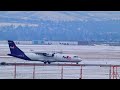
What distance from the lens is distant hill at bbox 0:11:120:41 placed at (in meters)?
6.80

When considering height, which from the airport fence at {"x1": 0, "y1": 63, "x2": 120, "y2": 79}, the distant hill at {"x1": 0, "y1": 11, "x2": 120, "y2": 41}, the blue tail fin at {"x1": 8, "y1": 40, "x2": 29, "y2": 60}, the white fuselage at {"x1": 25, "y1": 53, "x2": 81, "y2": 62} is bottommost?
the airport fence at {"x1": 0, "y1": 63, "x2": 120, "y2": 79}

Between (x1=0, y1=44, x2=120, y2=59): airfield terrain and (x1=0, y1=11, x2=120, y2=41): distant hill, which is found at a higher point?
(x1=0, y1=11, x2=120, y2=41): distant hill

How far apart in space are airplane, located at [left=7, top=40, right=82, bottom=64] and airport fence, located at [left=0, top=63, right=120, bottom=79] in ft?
0.45

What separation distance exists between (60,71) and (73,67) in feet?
1.48

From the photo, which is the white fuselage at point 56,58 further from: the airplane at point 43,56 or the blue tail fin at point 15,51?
the blue tail fin at point 15,51

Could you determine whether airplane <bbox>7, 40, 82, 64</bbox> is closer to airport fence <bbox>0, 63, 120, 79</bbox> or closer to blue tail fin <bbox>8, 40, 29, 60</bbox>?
blue tail fin <bbox>8, 40, 29, 60</bbox>

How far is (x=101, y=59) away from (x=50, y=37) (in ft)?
4.25

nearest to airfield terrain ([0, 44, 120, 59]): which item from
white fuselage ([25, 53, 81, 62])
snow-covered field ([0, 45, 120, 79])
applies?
snow-covered field ([0, 45, 120, 79])

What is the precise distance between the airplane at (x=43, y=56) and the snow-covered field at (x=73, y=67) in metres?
0.10

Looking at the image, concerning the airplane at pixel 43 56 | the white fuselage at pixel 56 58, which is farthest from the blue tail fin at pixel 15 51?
the white fuselage at pixel 56 58

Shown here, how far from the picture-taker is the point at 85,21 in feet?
23.0

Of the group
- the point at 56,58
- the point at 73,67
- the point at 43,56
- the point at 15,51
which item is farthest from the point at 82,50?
the point at 15,51
